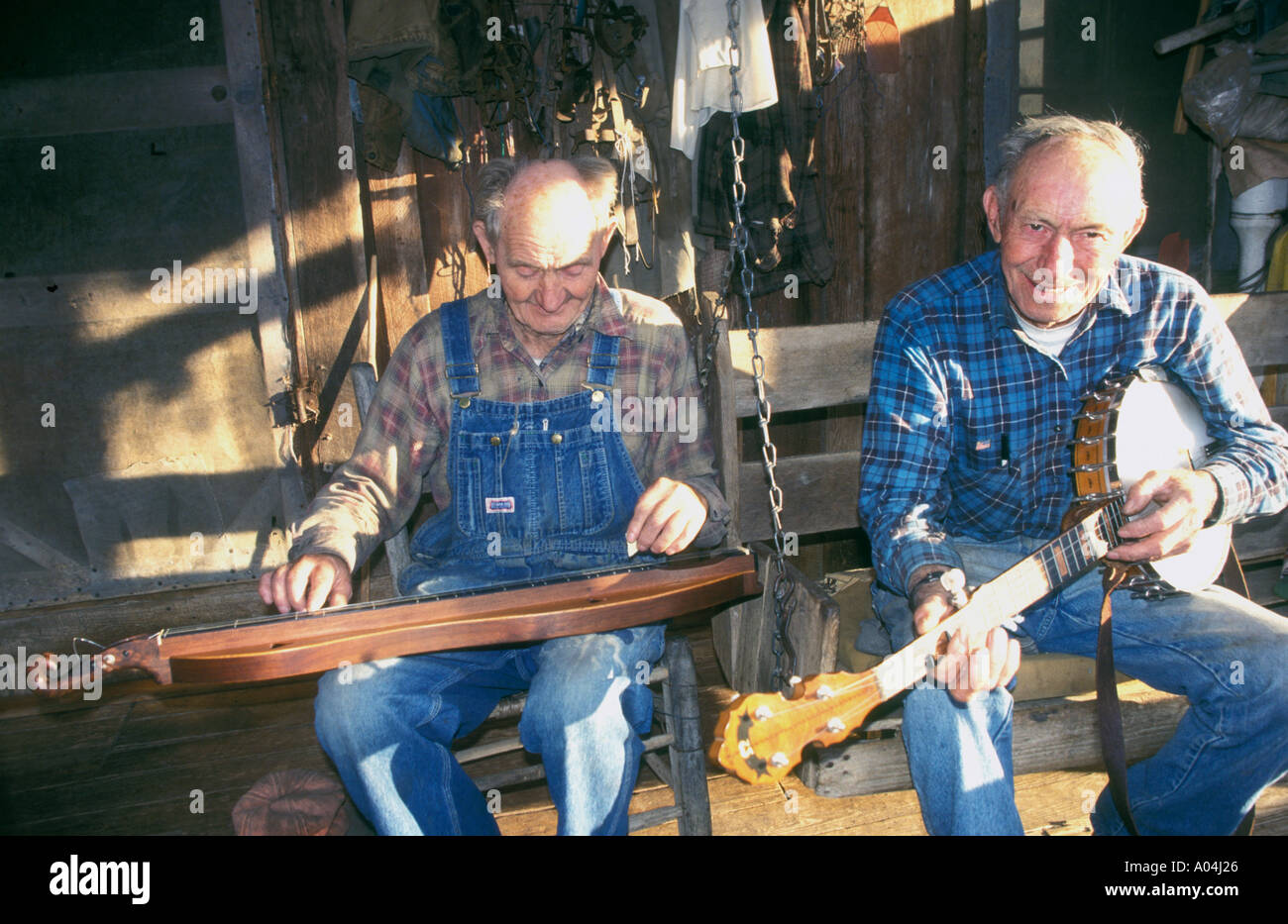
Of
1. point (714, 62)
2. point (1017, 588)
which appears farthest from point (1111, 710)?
point (714, 62)

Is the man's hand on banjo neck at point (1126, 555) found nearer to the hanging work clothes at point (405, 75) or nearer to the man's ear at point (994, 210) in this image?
the man's ear at point (994, 210)

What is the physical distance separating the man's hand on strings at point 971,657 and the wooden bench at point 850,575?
31 cm

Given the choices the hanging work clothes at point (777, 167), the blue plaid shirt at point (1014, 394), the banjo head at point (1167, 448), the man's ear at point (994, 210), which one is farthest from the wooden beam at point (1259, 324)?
the hanging work clothes at point (777, 167)

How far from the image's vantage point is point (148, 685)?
4.03m

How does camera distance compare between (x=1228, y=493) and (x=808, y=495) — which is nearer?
(x=1228, y=493)

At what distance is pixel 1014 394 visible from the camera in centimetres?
256

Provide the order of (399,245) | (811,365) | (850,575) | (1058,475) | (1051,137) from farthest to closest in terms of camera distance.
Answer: (399,245)
(850,575)
(811,365)
(1058,475)
(1051,137)

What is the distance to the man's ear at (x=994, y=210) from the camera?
2594 mm

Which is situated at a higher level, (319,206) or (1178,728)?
(319,206)

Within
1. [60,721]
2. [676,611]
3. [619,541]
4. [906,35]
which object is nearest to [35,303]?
[60,721]

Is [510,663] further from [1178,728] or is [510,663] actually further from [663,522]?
[1178,728]

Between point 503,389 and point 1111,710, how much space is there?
1.84 m

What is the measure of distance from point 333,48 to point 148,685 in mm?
2861

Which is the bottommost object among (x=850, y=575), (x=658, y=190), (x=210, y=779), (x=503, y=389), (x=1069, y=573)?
(x=210, y=779)
